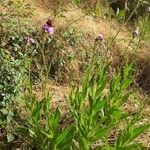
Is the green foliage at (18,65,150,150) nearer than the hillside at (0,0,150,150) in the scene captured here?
Yes

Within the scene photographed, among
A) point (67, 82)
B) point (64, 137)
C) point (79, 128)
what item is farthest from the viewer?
point (67, 82)

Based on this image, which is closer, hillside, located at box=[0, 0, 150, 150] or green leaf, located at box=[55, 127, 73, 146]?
green leaf, located at box=[55, 127, 73, 146]

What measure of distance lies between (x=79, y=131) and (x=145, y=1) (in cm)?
386

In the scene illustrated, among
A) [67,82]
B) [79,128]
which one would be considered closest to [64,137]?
[79,128]

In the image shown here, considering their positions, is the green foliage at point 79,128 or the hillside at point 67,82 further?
the hillside at point 67,82

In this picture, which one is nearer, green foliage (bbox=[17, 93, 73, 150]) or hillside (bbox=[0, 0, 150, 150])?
green foliage (bbox=[17, 93, 73, 150])

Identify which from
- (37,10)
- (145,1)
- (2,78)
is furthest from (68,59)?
(145,1)

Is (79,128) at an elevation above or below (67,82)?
above

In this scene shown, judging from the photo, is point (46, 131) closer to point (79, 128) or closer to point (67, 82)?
point (79, 128)

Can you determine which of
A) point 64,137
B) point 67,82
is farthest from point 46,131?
point 67,82

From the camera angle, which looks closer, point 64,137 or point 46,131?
point 64,137

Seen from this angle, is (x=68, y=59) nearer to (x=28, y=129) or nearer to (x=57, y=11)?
(x=57, y=11)

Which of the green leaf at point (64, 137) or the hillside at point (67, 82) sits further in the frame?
the hillside at point (67, 82)

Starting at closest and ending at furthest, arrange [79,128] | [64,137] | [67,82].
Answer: [64,137], [79,128], [67,82]
